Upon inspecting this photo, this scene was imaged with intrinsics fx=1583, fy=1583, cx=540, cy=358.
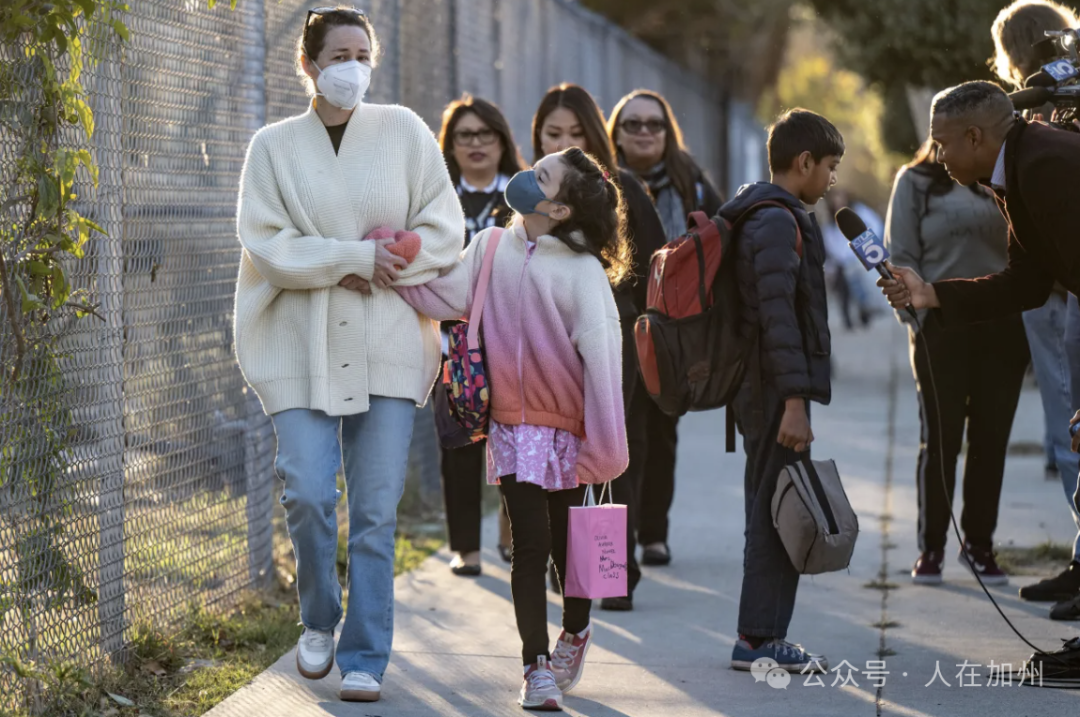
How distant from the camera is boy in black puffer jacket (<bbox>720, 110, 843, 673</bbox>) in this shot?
4855 millimetres

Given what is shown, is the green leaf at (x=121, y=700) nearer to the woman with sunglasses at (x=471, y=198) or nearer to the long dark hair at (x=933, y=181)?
the woman with sunglasses at (x=471, y=198)

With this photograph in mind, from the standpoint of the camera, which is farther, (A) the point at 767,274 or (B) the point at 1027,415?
(B) the point at 1027,415

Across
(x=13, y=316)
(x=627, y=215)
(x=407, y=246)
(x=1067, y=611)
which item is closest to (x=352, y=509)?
(x=407, y=246)

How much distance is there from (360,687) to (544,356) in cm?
113

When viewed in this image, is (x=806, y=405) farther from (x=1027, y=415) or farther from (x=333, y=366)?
(x=1027, y=415)

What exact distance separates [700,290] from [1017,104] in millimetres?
1130

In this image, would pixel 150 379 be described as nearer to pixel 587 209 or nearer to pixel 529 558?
pixel 529 558

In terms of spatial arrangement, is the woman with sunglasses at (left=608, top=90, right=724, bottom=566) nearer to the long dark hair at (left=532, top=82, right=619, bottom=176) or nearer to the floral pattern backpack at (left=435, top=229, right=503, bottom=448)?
the long dark hair at (left=532, top=82, right=619, bottom=176)

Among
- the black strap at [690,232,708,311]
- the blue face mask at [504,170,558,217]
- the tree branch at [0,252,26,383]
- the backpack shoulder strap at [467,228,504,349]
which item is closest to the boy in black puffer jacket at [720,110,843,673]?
the black strap at [690,232,708,311]

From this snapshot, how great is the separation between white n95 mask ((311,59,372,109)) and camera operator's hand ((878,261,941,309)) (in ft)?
5.49

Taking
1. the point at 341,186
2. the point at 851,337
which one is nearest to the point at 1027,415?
the point at 341,186

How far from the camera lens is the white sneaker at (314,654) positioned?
15.5 feet

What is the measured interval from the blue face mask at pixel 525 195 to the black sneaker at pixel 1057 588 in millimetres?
2624

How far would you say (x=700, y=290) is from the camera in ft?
16.4
